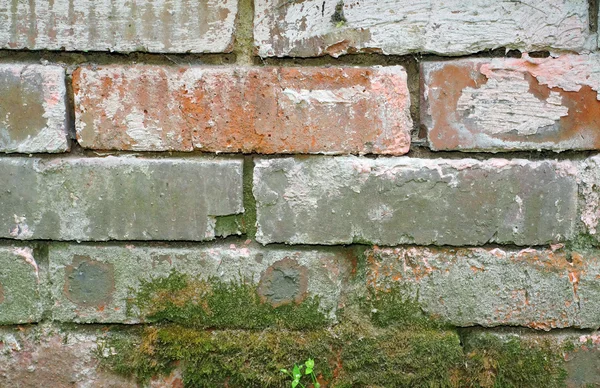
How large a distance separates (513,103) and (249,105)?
587 mm

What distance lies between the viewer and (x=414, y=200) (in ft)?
3.82

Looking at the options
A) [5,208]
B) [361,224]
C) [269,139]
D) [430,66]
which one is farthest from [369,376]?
[5,208]

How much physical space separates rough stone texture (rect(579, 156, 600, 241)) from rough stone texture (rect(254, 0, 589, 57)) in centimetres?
26

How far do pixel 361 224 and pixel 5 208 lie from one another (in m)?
0.82

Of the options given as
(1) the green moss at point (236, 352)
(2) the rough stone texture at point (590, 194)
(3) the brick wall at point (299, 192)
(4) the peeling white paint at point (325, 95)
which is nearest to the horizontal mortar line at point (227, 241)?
(3) the brick wall at point (299, 192)

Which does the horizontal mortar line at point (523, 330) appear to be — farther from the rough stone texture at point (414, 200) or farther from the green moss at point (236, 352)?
the green moss at point (236, 352)

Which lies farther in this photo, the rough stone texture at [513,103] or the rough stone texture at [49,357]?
the rough stone texture at [49,357]

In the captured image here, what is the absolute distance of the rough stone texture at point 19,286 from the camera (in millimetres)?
1203

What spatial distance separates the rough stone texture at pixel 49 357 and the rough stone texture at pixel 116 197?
0.79 ft

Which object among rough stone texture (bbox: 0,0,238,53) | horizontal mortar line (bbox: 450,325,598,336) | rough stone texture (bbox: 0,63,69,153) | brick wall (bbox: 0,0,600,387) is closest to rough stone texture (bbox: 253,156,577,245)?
brick wall (bbox: 0,0,600,387)

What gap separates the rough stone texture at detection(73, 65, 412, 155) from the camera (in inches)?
44.8

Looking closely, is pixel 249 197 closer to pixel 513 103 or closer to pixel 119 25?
pixel 119 25

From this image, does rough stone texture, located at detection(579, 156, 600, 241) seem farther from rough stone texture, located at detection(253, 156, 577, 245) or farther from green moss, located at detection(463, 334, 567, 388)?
green moss, located at detection(463, 334, 567, 388)

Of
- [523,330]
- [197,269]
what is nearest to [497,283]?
[523,330]
